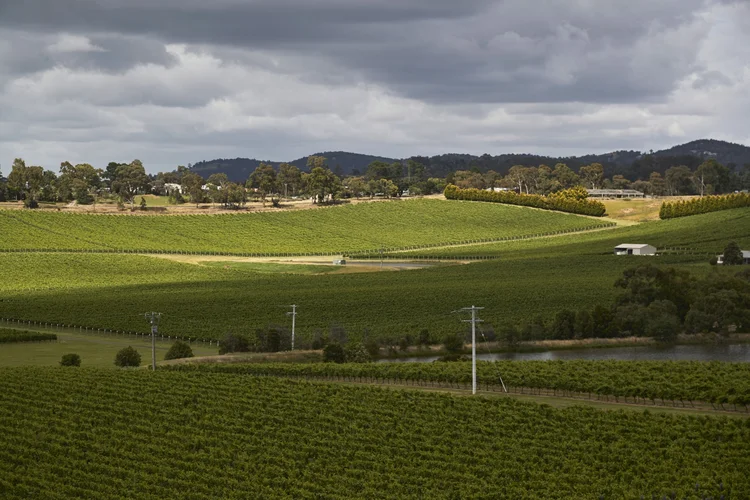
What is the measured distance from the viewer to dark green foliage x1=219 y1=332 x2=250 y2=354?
9144cm

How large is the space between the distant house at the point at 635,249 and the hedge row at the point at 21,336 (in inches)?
3450

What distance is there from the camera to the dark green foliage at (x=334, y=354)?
8612cm

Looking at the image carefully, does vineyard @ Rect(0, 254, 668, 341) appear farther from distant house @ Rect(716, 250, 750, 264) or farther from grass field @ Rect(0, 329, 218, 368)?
distant house @ Rect(716, 250, 750, 264)

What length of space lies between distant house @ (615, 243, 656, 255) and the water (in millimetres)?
62095

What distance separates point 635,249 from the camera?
158 metres

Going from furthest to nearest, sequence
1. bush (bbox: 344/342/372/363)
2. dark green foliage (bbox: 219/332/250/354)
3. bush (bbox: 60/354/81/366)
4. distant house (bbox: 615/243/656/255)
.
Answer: distant house (bbox: 615/243/656/255) < dark green foliage (bbox: 219/332/250/354) < bush (bbox: 344/342/372/363) < bush (bbox: 60/354/81/366)

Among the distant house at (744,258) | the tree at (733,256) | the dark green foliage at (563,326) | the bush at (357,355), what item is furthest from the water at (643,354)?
the distant house at (744,258)

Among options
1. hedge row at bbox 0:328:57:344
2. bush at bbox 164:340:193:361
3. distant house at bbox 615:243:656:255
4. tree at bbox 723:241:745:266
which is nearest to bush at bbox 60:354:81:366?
bush at bbox 164:340:193:361

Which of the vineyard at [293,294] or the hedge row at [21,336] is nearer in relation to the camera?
the hedge row at [21,336]

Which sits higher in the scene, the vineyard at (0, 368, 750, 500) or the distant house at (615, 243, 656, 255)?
the distant house at (615, 243, 656, 255)

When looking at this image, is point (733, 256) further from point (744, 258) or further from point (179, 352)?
point (179, 352)

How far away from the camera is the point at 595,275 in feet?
446

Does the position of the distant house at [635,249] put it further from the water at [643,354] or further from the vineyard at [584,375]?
the vineyard at [584,375]

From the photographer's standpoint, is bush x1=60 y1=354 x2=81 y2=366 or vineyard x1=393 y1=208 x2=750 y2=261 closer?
bush x1=60 y1=354 x2=81 y2=366
